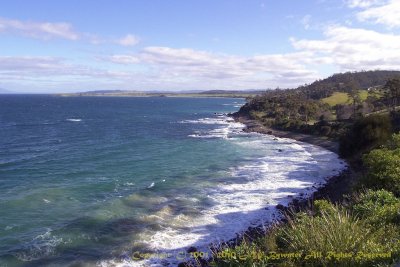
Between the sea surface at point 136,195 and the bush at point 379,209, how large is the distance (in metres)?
11.0

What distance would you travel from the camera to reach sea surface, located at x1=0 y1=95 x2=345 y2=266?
81.6 ft

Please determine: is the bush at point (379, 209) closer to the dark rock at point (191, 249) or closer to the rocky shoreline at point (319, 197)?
the rocky shoreline at point (319, 197)

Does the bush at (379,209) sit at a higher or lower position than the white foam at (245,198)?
higher

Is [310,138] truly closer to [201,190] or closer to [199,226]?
[201,190]

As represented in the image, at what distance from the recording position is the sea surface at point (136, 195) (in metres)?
24.9

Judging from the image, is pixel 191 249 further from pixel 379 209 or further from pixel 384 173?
pixel 384 173

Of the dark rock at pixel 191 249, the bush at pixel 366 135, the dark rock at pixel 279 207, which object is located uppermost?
the bush at pixel 366 135

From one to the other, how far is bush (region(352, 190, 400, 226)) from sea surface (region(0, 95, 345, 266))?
10965mm

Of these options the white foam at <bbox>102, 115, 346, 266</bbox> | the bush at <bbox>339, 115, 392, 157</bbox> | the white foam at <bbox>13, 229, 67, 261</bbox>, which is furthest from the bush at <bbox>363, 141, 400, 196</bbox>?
the bush at <bbox>339, 115, 392, 157</bbox>

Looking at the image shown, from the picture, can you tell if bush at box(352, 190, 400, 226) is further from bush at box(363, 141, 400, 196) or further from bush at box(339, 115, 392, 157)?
bush at box(339, 115, 392, 157)

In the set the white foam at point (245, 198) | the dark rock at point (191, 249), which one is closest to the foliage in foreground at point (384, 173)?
the white foam at point (245, 198)

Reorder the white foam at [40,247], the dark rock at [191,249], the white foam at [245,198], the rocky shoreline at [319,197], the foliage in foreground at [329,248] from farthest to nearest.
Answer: the white foam at [245,198] < the rocky shoreline at [319,197] < the dark rock at [191,249] < the white foam at [40,247] < the foliage in foreground at [329,248]

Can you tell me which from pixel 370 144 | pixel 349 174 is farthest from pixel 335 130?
pixel 349 174

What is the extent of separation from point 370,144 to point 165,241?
40838 millimetres
